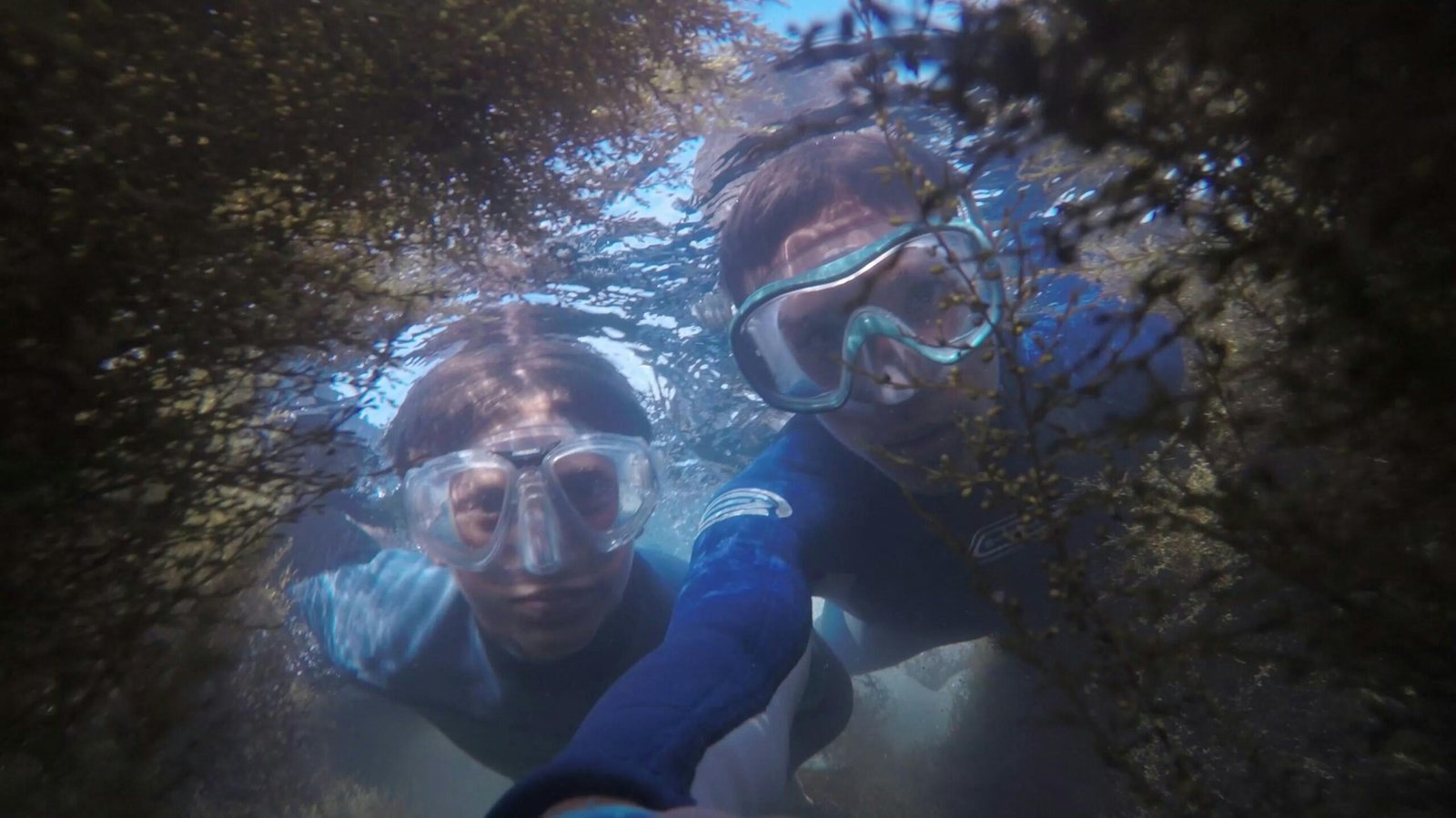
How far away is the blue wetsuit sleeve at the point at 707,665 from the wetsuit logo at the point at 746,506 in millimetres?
10

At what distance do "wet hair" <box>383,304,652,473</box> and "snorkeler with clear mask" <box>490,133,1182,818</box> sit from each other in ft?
8.60

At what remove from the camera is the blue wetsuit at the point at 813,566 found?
2053mm

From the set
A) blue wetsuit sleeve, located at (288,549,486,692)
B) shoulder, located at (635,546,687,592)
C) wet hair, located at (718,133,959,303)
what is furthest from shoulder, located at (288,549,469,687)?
wet hair, located at (718,133,959,303)

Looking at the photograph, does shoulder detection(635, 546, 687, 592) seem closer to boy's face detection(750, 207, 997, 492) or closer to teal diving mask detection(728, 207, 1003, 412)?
teal diving mask detection(728, 207, 1003, 412)

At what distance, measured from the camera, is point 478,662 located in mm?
6758

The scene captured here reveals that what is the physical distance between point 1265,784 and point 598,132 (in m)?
4.57

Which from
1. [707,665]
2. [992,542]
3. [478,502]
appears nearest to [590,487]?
[478,502]

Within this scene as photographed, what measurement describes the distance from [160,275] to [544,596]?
4.27 m

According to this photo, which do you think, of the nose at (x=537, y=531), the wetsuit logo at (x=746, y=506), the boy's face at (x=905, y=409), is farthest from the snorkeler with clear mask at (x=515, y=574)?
the boy's face at (x=905, y=409)

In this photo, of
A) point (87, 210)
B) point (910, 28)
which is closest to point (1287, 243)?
point (910, 28)

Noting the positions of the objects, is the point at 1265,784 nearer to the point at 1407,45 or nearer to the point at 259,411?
the point at 1407,45

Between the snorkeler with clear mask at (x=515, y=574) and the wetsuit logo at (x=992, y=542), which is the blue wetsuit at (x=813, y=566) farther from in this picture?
the snorkeler with clear mask at (x=515, y=574)

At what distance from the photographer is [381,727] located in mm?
10672

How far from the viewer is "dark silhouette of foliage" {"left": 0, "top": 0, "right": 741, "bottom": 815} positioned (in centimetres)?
215
